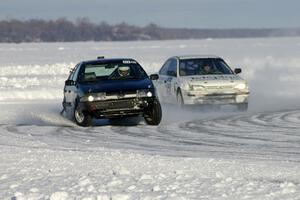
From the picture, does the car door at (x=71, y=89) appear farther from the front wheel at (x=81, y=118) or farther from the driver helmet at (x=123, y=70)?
the driver helmet at (x=123, y=70)

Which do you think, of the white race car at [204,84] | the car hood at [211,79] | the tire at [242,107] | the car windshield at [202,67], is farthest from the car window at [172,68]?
the tire at [242,107]

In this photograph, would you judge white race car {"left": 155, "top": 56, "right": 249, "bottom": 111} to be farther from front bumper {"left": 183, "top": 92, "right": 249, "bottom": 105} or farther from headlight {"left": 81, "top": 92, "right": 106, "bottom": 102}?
headlight {"left": 81, "top": 92, "right": 106, "bottom": 102}

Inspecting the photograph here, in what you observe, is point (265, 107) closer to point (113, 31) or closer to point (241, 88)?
point (241, 88)

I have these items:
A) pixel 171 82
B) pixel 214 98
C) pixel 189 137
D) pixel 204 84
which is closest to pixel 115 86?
pixel 189 137

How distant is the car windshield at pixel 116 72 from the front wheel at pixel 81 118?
0.73 m

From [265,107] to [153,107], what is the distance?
5.64 meters

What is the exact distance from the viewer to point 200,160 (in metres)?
9.76

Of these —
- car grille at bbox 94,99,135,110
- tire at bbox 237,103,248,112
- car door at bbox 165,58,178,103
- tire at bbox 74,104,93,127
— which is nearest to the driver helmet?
car grille at bbox 94,99,135,110

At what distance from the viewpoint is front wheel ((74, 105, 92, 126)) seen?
52.9 ft

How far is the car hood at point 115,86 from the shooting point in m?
15.9

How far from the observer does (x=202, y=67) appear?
19922 millimetres

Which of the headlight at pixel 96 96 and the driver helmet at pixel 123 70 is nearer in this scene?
the headlight at pixel 96 96

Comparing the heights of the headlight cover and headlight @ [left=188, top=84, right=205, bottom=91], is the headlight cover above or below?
above

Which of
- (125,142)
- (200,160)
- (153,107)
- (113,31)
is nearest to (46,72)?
(153,107)
